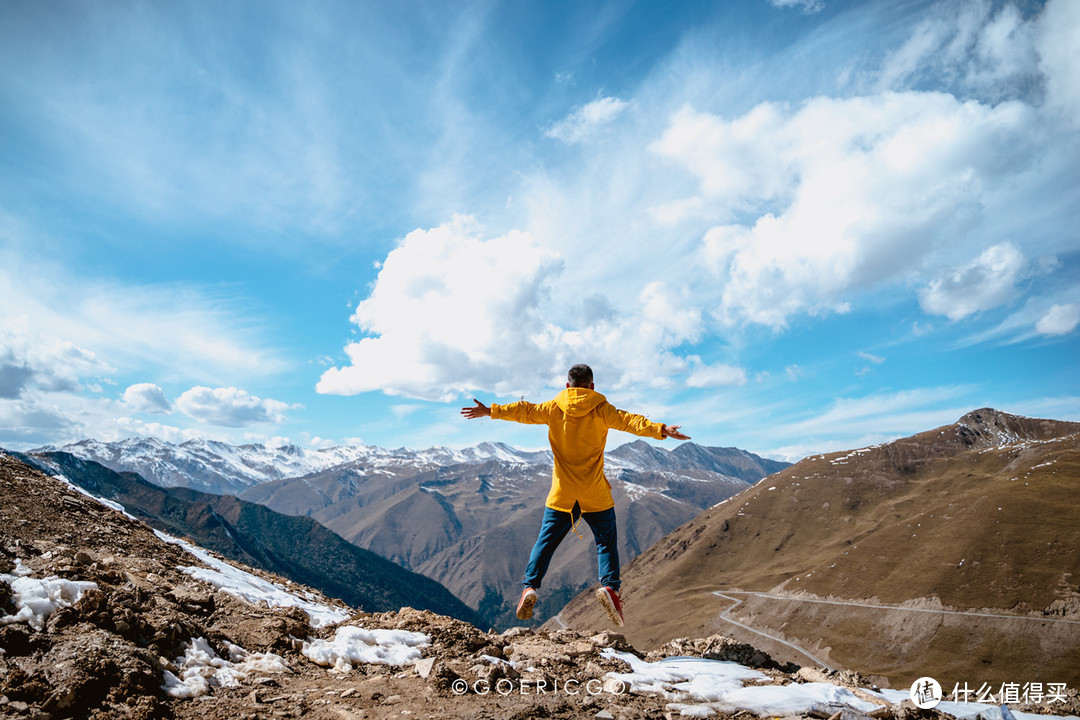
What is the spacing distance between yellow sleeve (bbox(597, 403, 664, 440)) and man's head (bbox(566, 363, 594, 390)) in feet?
1.82

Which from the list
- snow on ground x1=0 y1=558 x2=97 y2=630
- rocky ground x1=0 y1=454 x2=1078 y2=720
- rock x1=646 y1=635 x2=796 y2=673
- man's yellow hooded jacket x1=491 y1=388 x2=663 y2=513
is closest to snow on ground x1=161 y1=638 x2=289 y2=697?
rocky ground x1=0 y1=454 x2=1078 y2=720

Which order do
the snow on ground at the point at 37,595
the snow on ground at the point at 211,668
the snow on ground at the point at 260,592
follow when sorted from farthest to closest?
1. the snow on ground at the point at 260,592
2. the snow on ground at the point at 37,595
3. the snow on ground at the point at 211,668

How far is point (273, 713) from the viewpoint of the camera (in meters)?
6.18

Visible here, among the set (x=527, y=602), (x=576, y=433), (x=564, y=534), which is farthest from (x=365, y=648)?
(x=576, y=433)

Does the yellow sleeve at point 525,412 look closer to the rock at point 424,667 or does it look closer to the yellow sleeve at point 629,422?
the yellow sleeve at point 629,422

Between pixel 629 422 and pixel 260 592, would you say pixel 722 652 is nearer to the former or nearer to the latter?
pixel 629 422

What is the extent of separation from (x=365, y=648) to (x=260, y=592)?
5596 millimetres

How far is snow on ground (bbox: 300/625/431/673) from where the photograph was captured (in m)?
8.52

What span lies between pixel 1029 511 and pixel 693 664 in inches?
7619

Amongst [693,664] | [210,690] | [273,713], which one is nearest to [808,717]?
[693,664]

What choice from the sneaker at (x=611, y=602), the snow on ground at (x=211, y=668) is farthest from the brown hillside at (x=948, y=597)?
the snow on ground at (x=211, y=668)

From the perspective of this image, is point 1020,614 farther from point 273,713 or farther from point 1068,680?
point 273,713

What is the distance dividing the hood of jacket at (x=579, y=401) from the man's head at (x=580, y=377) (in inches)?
6.2

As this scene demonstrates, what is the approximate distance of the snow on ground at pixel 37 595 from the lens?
22.8 feet
